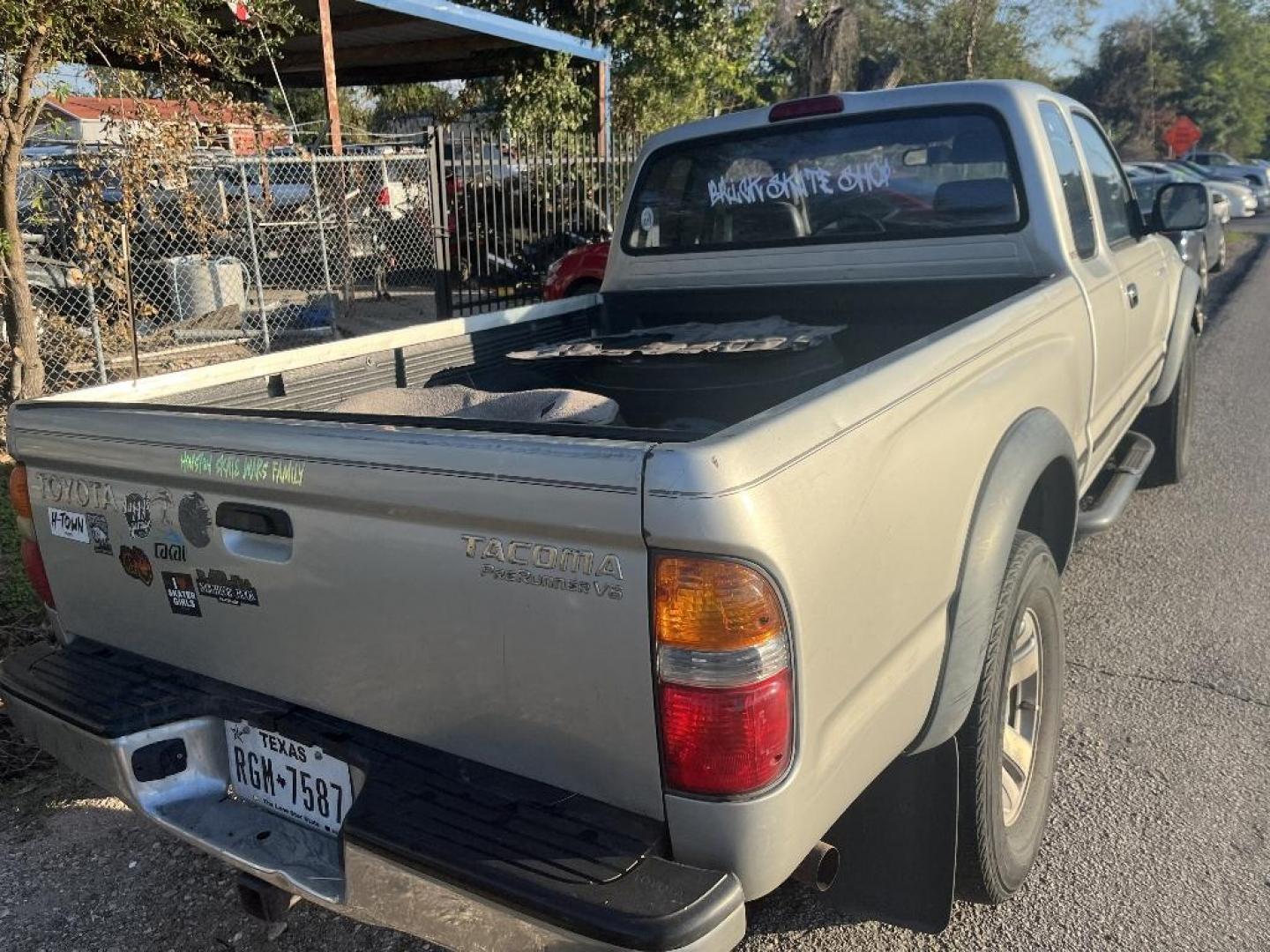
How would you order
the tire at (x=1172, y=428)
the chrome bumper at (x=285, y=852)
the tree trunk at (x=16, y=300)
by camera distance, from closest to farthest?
1. the chrome bumper at (x=285, y=852)
2. the tire at (x=1172, y=428)
3. the tree trunk at (x=16, y=300)

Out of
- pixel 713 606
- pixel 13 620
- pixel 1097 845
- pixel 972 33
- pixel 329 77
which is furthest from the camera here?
pixel 972 33

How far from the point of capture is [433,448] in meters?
1.83

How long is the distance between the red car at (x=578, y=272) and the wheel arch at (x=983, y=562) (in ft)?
24.7

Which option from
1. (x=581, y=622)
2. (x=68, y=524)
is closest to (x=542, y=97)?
(x=68, y=524)

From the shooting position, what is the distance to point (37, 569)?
2.65 m

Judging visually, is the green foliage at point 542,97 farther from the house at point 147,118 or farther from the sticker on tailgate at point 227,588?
the sticker on tailgate at point 227,588

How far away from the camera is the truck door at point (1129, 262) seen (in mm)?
4199

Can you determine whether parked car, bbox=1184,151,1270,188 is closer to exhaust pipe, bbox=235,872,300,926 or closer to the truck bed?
the truck bed

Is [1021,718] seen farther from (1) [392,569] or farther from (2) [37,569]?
(2) [37,569]

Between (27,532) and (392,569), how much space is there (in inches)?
51.9

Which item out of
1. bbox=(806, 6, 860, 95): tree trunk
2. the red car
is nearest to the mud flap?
the red car

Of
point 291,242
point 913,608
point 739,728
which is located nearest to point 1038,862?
point 913,608

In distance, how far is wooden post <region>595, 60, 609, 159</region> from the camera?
14.1 metres

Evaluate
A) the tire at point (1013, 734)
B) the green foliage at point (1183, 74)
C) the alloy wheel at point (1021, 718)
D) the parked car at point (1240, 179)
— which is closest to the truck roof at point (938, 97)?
the tire at point (1013, 734)
